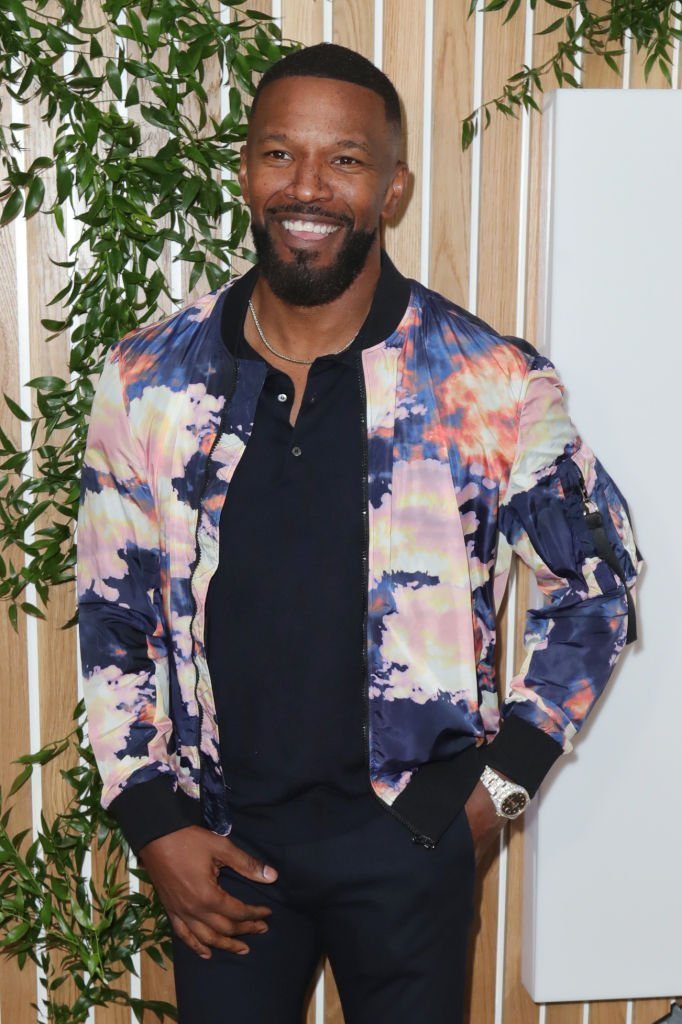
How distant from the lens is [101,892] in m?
2.29

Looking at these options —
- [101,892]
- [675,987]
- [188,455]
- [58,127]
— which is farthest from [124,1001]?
[58,127]

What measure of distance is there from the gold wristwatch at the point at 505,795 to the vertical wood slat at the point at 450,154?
3.27ft

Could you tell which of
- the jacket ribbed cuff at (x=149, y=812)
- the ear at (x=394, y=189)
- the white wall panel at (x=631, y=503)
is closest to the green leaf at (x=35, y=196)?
the ear at (x=394, y=189)

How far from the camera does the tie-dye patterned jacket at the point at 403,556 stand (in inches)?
66.1

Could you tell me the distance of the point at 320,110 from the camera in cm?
169

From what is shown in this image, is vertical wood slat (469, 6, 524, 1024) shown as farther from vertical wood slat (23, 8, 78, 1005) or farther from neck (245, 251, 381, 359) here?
vertical wood slat (23, 8, 78, 1005)

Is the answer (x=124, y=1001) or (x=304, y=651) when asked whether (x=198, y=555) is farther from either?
(x=124, y=1001)

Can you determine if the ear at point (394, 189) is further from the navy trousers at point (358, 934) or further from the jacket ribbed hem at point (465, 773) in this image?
the navy trousers at point (358, 934)

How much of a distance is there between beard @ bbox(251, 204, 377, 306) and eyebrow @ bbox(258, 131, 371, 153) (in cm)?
10

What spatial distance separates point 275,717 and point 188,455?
0.41m

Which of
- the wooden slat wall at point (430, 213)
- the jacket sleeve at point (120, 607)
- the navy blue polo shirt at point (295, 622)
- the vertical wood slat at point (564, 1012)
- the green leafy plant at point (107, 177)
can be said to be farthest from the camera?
the vertical wood slat at point (564, 1012)

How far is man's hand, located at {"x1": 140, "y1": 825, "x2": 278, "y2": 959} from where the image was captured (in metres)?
1.67

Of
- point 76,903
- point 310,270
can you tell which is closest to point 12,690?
point 76,903

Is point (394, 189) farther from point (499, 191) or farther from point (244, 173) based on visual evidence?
point (499, 191)
